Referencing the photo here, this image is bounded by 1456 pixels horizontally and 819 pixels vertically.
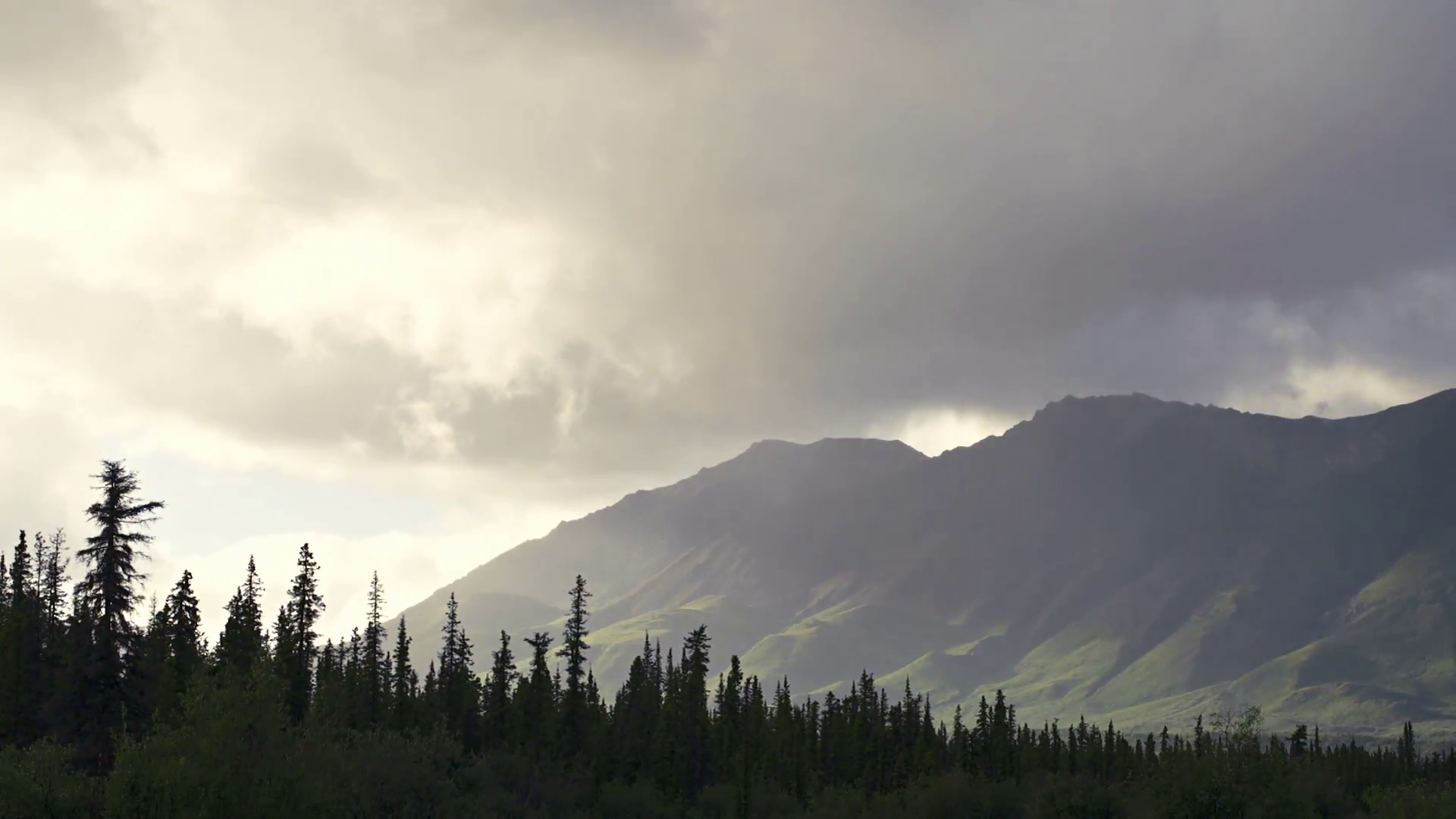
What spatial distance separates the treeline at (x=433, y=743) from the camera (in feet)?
207

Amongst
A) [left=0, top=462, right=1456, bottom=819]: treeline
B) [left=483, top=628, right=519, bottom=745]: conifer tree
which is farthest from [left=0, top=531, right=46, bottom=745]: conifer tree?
[left=483, top=628, right=519, bottom=745]: conifer tree

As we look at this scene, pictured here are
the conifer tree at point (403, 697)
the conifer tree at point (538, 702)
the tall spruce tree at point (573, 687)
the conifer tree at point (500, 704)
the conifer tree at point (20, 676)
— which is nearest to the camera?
the conifer tree at point (20, 676)

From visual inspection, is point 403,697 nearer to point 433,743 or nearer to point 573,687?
point 573,687

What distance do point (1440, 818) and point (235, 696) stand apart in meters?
91.6

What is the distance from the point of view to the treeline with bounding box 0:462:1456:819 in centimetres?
6312

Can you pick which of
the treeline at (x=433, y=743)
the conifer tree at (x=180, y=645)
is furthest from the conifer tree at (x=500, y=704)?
the conifer tree at (x=180, y=645)

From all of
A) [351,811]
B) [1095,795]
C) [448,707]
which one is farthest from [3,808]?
[1095,795]

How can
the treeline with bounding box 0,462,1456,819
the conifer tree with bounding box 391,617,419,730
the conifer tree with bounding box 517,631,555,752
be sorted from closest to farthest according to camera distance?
the treeline with bounding box 0,462,1456,819
the conifer tree with bounding box 391,617,419,730
the conifer tree with bounding box 517,631,555,752

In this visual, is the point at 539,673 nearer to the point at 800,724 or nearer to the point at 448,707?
the point at 448,707

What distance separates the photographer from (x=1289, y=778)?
350ft

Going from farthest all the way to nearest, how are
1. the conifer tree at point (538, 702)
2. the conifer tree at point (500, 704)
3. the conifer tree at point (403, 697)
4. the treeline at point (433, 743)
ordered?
the conifer tree at point (538, 702), the conifer tree at point (500, 704), the conifer tree at point (403, 697), the treeline at point (433, 743)

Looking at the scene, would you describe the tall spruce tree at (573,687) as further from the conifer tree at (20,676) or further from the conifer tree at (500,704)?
the conifer tree at (20,676)

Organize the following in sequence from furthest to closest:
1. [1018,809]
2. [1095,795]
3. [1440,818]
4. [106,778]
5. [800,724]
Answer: [800,724]
[1018,809]
[1095,795]
[1440,818]
[106,778]

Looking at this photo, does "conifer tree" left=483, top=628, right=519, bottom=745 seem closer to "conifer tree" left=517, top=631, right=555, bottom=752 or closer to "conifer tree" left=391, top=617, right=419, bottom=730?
"conifer tree" left=517, top=631, right=555, bottom=752
